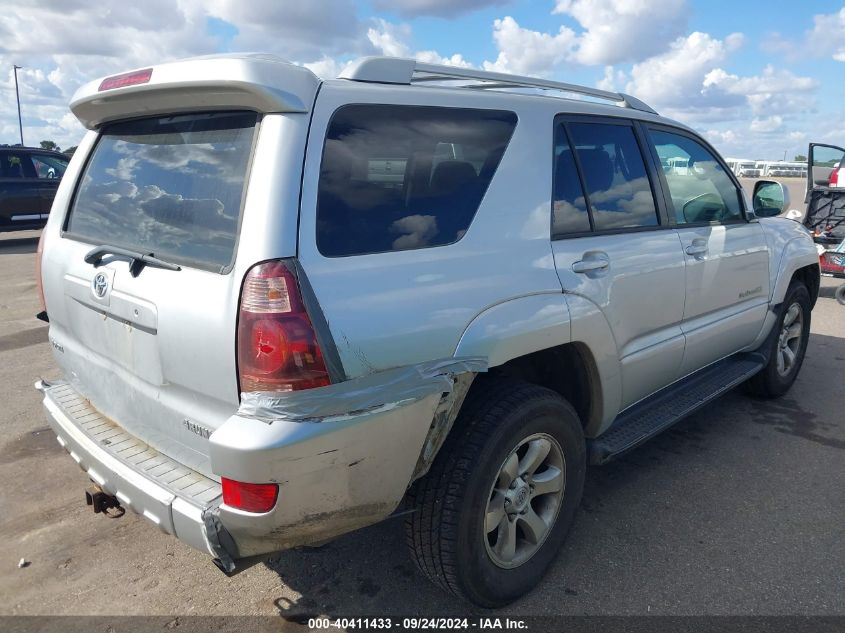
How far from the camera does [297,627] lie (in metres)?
2.50

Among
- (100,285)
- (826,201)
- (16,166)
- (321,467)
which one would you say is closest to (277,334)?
(321,467)

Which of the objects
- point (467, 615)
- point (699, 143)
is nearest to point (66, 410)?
point (467, 615)

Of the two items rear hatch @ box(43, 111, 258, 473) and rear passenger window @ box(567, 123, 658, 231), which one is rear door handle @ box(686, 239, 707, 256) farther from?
rear hatch @ box(43, 111, 258, 473)

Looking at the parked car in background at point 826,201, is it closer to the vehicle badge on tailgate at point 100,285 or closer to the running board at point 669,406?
the running board at point 669,406

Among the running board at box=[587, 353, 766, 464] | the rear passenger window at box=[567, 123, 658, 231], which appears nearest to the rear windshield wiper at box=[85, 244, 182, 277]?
the rear passenger window at box=[567, 123, 658, 231]

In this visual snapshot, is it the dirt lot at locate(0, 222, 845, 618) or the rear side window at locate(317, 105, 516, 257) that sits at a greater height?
the rear side window at locate(317, 105, 516, 257)

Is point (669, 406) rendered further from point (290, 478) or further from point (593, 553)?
point (290, 478)

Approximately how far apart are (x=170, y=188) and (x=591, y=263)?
1693mm

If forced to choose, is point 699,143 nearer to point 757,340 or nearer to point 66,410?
point 757,340

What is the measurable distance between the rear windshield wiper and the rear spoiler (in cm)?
53

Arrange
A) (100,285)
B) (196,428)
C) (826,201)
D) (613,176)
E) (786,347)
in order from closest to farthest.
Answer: (196,428)
(100,285)
(613,176)
(786,347)
(826,201)

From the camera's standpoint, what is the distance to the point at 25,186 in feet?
Answer: 41.8

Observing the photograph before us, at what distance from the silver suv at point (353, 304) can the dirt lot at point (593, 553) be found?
370mm

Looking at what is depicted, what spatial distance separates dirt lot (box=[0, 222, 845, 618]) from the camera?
2639 millimetres
